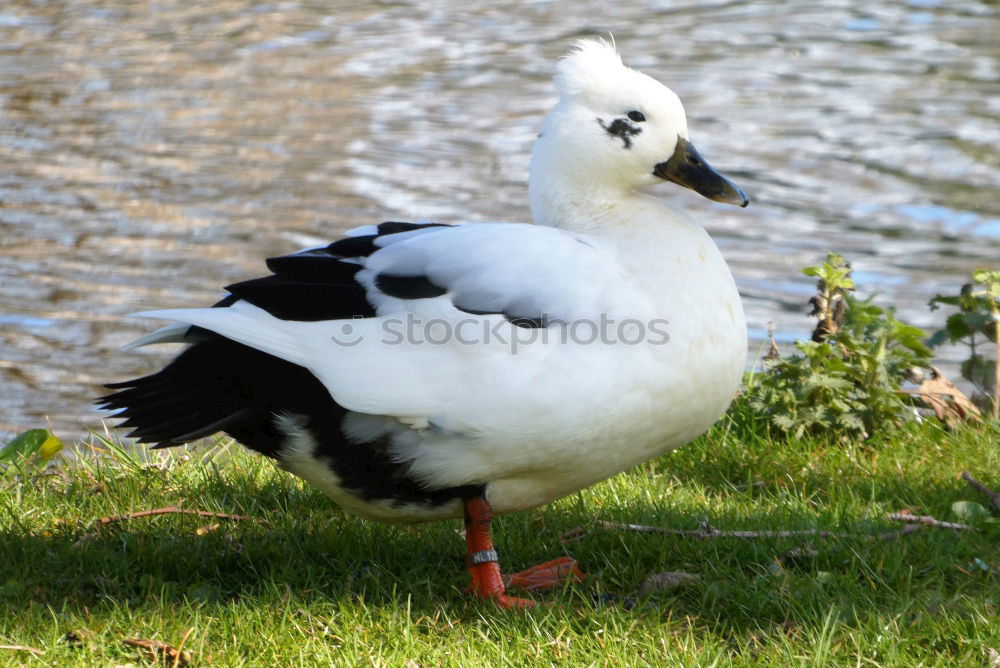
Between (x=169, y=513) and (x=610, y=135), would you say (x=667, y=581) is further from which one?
(x=169, y=513)

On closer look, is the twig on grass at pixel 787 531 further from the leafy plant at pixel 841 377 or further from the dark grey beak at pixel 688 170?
the dark grey beak at pixel 688 170

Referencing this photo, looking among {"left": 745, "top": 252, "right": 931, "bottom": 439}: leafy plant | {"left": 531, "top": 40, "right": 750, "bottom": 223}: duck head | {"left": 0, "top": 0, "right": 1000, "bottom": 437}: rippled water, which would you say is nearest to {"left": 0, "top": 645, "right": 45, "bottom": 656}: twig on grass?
{"left": 531, "top": 40, "right": 750, "bottom": 223}: duck head

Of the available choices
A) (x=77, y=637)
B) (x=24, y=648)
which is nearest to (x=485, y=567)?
(x=77, y=637)

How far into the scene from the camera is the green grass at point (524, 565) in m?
2.83

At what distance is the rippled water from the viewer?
240 inches

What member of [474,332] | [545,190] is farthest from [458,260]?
[545,190]

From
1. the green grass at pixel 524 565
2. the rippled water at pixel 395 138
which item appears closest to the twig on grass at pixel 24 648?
the green grass at pixel 524 565

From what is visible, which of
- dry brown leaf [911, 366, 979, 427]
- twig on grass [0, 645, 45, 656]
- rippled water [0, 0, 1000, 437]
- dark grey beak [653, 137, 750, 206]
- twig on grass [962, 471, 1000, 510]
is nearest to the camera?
twig on grass [0, 645, 45, 656]

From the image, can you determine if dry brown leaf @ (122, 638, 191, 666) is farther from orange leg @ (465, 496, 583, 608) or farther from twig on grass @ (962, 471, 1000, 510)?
twig on grass @ (962, 471, 1000, 510)

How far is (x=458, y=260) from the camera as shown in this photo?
9.67 ft

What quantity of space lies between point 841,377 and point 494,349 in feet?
5.79

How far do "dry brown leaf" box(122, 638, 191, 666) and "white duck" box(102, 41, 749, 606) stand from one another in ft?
1.54

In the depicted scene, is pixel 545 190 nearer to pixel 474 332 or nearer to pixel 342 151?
pixel 474 332

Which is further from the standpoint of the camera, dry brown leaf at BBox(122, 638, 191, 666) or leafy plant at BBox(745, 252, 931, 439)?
leafy plant at BBox(745, 252, 931, 439)
